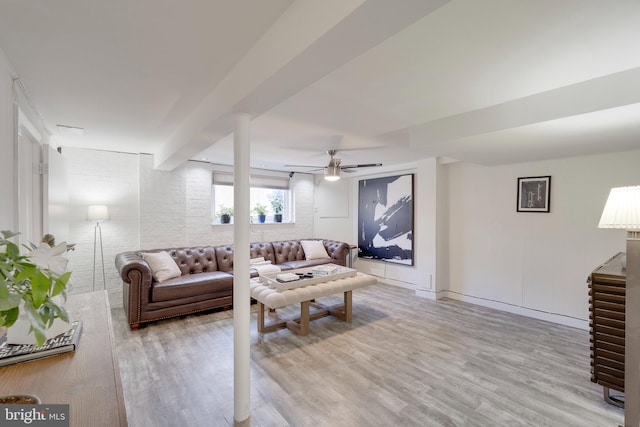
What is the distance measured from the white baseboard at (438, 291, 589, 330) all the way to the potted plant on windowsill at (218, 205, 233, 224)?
3979 millimetres

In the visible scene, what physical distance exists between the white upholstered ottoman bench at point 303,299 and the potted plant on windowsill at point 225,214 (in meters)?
2.00

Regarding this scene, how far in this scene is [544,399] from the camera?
2234 mm

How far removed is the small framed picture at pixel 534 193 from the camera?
12.7 feet

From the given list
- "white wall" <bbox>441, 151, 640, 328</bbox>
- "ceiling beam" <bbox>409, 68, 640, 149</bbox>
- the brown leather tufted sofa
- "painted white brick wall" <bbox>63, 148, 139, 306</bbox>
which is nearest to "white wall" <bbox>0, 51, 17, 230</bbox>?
the brown leather tufted sofa

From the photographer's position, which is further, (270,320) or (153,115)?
(270,320)

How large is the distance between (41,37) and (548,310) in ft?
18.3

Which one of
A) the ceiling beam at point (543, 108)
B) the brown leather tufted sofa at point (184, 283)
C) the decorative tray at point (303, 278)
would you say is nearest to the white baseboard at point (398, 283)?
the brown leather tufted sofa at point (184, 283)

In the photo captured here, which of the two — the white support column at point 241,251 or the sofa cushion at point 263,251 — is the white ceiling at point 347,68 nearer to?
the white support column at point 241,251

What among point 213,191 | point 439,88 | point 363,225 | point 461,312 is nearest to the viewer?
point 439,88

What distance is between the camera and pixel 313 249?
5902 millimetres

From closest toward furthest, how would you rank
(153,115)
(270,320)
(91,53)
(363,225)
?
1. (91,53)
2. (153,115)
3. (270,320)
4. (363,225)

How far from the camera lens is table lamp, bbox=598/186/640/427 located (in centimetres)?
155

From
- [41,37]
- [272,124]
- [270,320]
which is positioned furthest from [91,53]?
[270,320]

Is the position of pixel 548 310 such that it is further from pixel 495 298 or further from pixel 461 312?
pixel 461 312
